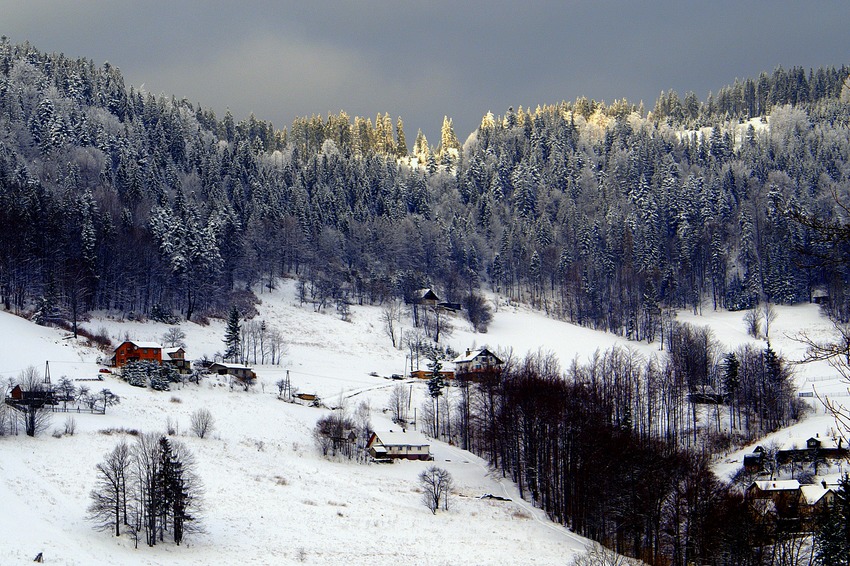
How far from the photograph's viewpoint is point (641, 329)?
13912cm

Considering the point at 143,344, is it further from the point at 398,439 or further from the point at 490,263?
the point at 490,263

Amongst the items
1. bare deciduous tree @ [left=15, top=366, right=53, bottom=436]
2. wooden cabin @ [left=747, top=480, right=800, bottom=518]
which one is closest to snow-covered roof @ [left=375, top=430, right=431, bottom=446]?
bare deciduous tree @ [left=15, top=366, right=53, bottom=436]

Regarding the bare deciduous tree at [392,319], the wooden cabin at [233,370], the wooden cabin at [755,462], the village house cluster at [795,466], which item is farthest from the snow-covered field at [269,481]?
the wooden cabin at [755,462]

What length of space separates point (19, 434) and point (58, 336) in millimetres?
28239

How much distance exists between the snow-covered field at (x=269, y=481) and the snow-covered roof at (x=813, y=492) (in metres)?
18.9

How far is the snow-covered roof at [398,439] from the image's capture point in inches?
2901

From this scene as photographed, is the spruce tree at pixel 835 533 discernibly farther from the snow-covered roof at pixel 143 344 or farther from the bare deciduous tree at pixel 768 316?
the bare deciduous tree at pixel 768 316

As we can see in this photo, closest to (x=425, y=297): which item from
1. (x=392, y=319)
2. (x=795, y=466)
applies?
(x=392, y=319)

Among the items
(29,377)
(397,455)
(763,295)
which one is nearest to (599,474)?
(397,455)

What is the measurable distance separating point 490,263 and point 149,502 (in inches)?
5065

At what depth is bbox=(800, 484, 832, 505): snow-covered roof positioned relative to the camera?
58347 millimetres

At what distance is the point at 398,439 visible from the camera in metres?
74.4

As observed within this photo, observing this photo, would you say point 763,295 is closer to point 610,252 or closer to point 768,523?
point 610,252

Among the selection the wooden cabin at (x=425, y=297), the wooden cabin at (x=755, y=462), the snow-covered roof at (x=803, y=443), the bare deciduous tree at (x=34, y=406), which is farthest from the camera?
the wooden cabin at (x=425, y=297)
